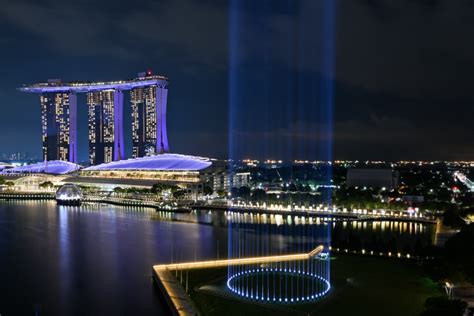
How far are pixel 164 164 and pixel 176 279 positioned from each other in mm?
24847

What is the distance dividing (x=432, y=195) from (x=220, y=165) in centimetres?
1413

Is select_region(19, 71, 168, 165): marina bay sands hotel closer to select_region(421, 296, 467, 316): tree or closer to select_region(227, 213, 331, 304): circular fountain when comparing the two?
select_region(227, 213, 331, 304): circular fountain

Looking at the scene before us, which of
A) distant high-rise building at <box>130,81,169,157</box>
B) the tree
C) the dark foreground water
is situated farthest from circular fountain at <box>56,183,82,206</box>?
the tree

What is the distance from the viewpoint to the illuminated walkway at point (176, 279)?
323 inches

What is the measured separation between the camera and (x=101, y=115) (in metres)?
48.5

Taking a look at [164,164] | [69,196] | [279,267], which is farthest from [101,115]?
[279,267]

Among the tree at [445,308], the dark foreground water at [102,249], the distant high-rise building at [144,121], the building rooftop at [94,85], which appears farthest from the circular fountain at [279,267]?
the distant high-rise building at [144,121]

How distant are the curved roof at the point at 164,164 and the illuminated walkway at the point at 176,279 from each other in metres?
21.2

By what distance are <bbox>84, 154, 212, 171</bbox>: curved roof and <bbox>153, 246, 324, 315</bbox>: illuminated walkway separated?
21232 mm

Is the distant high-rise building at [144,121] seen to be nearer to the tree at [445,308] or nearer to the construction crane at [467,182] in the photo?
the construction crane at [467,182]

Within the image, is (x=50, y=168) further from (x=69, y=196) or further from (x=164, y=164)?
(x=69, y=196)

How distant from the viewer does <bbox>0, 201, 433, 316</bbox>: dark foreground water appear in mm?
9219

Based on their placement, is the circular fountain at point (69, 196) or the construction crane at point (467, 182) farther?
the construction crane at point (467, 182)

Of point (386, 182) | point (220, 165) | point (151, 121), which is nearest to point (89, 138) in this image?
point (151, 121)
